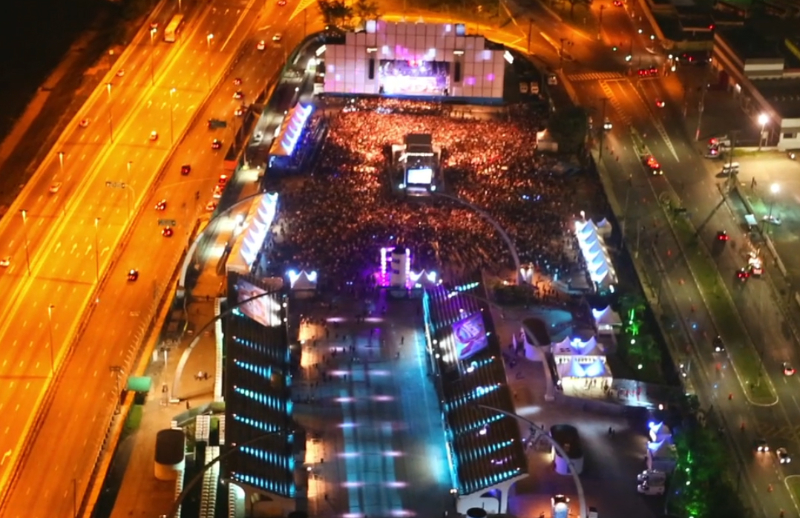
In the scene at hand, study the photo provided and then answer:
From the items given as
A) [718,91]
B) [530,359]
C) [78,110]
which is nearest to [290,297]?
[530,359]

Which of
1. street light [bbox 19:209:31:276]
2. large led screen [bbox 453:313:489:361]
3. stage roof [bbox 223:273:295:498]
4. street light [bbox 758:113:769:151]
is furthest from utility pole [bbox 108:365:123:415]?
street light [bbox 758:113:769:151]

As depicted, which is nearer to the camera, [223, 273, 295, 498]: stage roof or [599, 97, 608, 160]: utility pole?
[223, 273, 295, 498]: stage roof

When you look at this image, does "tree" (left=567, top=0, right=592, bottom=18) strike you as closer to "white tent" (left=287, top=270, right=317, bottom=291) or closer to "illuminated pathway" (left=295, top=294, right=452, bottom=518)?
"illuminated pathway" (left=295, top=294, right=452, bottom=518)

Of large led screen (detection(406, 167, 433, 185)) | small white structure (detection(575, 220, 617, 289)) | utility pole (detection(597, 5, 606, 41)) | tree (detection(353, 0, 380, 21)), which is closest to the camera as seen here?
small white structure (detection(575, 220, 617, 289))

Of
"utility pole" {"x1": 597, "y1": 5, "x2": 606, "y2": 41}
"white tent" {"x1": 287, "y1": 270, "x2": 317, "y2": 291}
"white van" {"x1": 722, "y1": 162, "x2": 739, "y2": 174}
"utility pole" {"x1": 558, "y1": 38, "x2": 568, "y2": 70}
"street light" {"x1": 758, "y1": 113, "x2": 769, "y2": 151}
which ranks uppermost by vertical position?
"utility pole" {"x1": 597, "y1": 5, "x2": 606, "y2": 41}

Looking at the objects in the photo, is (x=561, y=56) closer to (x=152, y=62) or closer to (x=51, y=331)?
(x=152, y=62)

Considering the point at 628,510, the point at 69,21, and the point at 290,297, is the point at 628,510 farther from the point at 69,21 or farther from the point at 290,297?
the point at 69,21

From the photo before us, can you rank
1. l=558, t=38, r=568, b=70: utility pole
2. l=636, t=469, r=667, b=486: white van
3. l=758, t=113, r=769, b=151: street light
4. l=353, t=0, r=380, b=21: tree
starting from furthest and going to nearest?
l=353, t=0, r=380, b=21: tree, l=558, t=38, r=568, b=70: utility pole, l=758, t=113, r=769, b=151: street light, l=636, t=469, r=667, b=486: white van

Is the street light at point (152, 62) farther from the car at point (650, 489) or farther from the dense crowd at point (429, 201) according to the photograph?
the car at point (650, 489)

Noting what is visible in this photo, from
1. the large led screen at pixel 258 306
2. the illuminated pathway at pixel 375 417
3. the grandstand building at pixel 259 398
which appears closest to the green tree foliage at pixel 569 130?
the illuminated pathway at pixel 375 417
